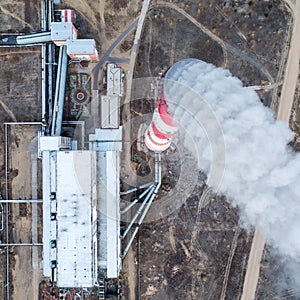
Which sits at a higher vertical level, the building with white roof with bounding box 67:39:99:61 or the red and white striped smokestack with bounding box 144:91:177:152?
the building with white roof with bounding box 67:39:99:61

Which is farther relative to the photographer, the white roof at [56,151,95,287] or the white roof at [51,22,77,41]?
the white roof at [51,22,77,41]

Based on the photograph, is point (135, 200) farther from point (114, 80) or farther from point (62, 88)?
point (62, 88)

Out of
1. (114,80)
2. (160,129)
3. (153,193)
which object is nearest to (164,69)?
(114,80)

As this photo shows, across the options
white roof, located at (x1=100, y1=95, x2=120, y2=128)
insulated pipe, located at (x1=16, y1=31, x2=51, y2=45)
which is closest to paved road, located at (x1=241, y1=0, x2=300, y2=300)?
white roof, located at (x1=100, y1=95, x2=120, y2=128)

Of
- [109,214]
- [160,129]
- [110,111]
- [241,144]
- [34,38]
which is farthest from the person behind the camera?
[110,111]

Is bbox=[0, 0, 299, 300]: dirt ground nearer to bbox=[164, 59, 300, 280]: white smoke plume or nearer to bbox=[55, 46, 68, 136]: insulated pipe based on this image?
bbox=[55, 46, 68, 136]: insulated pipe

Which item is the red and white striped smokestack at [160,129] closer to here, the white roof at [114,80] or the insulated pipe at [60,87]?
the white roof at [114,80]
